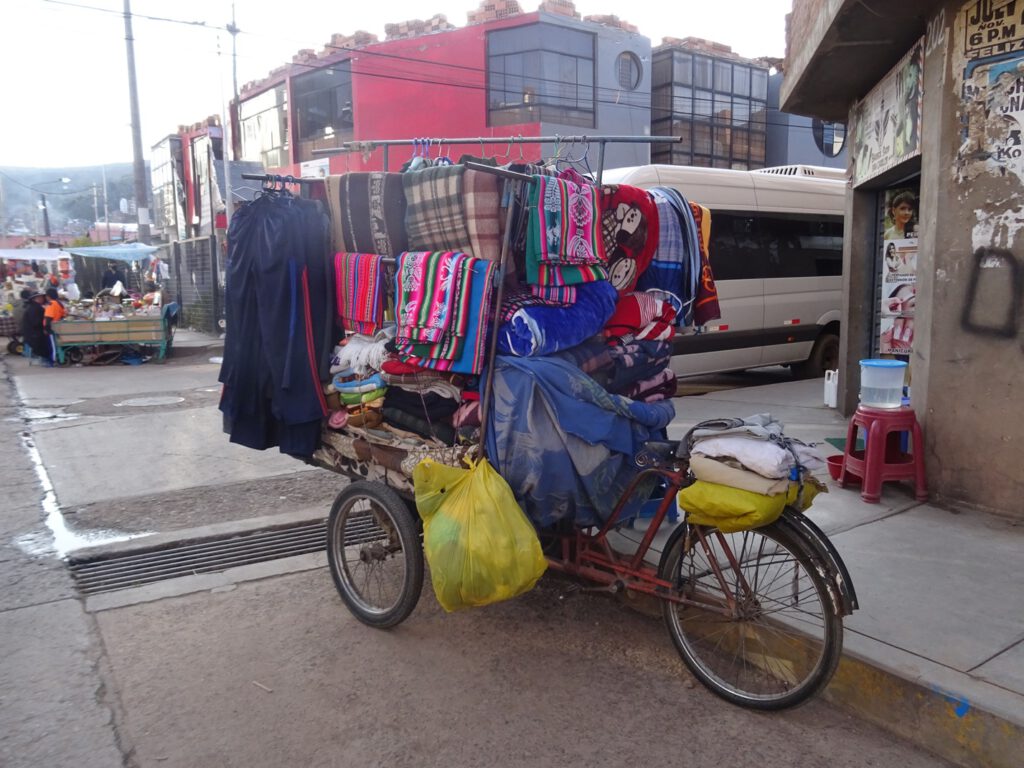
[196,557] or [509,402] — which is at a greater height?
[509,402]

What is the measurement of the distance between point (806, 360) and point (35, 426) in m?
10.1

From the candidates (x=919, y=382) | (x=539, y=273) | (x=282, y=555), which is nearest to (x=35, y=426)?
(x=282, y=555)

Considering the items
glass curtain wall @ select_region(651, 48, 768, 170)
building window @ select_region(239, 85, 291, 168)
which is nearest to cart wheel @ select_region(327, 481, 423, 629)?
glass curtain wall @ select_region(651, 48, 768, 170)

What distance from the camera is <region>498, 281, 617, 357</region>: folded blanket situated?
3441 mm

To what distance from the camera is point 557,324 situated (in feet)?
11.7

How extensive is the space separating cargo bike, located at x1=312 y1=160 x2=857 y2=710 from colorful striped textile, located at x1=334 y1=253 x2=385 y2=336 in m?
0.60

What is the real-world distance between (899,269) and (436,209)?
5.17m

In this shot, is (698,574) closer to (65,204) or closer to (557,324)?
(557,324)

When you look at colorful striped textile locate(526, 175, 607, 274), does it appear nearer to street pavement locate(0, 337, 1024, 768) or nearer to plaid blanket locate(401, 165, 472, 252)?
plaid blanket locate(401, 165, 472, 252)

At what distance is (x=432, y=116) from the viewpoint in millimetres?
23359

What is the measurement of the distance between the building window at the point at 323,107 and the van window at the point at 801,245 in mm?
18285

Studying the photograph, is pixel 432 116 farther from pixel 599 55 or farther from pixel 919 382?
pixel 919 382

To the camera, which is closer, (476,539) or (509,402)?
(476,539)

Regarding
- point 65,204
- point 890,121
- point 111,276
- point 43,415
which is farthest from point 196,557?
point 65,204
